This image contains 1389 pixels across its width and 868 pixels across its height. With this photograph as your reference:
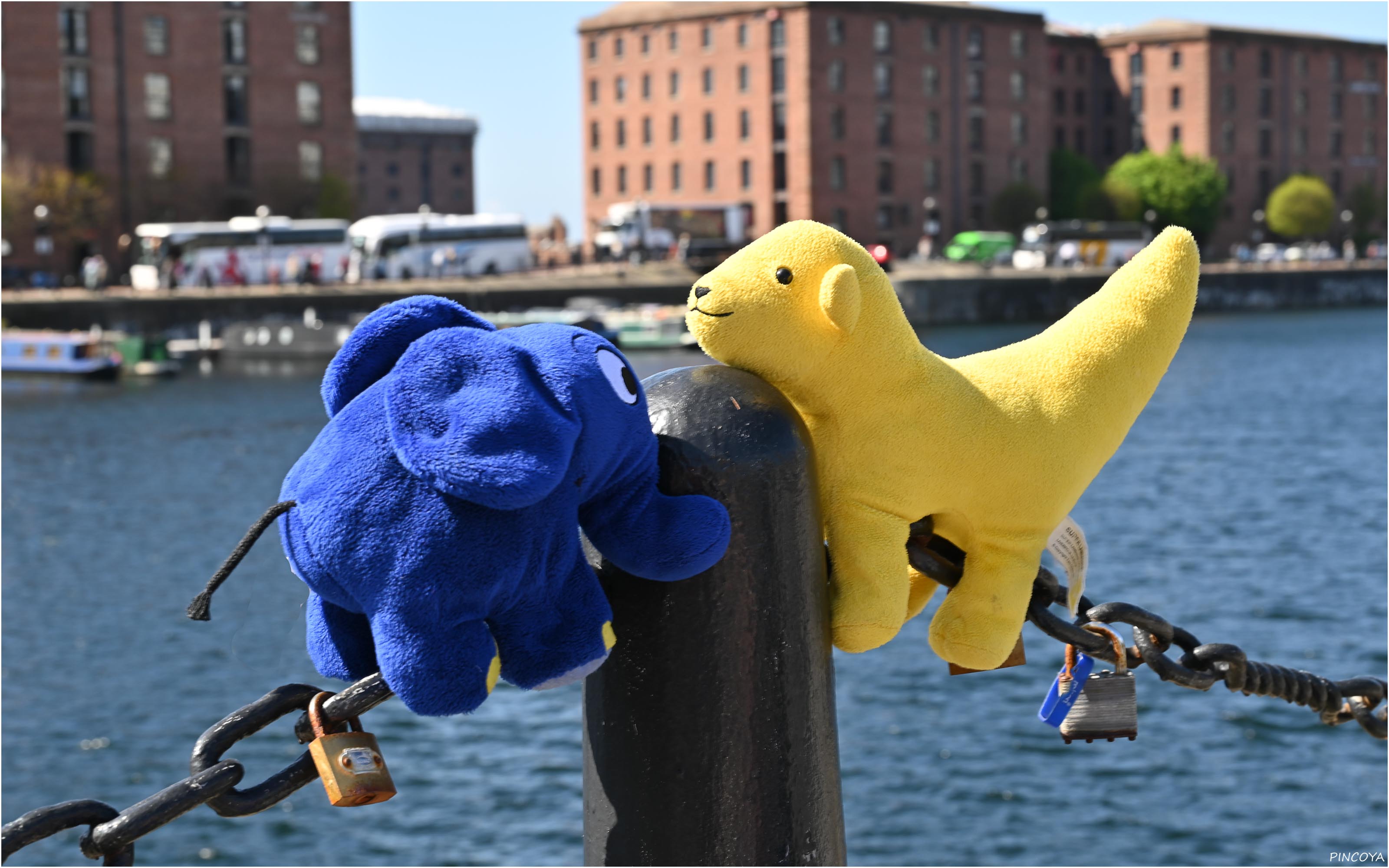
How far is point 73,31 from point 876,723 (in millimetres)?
52136

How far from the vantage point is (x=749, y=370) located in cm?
165

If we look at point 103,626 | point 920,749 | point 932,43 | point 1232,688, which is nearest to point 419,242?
point 932,43

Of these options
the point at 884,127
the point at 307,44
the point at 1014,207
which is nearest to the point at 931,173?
the point at 884,127

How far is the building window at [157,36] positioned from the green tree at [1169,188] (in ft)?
155

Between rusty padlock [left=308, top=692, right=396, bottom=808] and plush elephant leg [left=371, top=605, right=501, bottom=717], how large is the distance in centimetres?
10

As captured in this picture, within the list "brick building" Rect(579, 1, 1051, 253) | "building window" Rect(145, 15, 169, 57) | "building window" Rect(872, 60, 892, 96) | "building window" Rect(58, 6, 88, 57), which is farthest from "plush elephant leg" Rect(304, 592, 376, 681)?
"building window" Rect(872, 60, 892, 96)

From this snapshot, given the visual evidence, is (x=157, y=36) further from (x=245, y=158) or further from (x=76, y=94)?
(x=245, y=158)

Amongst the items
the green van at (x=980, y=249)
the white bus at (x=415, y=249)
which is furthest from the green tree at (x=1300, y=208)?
the white bus at (x=415, y=249)

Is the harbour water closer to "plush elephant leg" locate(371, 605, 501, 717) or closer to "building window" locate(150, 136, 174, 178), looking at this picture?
"plush elephant leg" locate(371, 605, 501, 717)

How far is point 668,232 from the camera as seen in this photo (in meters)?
68.2

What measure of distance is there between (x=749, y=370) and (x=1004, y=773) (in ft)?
37.8

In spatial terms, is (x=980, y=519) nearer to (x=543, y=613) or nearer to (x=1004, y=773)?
(x=543, y=613)

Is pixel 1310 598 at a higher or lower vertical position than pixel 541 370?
lower

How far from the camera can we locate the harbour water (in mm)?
11359
